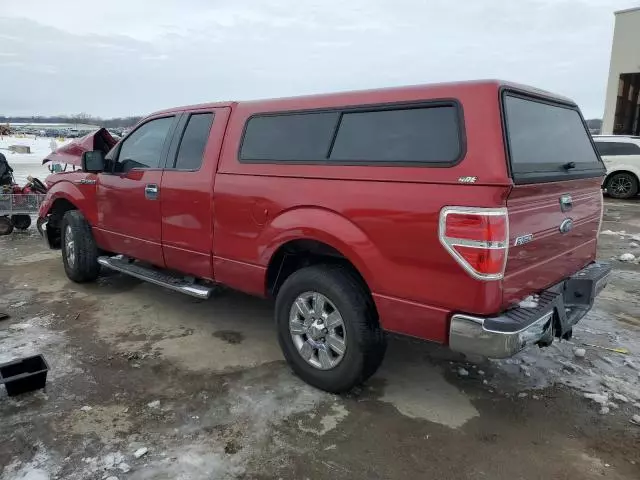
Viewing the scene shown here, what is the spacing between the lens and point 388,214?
2.96 metres

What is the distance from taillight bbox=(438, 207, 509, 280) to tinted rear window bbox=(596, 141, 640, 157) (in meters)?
13.0

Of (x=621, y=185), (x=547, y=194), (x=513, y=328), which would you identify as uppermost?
(x=547, y=194)

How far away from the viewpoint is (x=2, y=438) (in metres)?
2.96

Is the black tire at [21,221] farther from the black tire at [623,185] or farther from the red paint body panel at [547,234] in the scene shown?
the black tire at [623,185]

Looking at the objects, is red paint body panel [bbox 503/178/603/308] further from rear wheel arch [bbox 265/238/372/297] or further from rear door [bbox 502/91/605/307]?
rear wheel arch [bbox 265/238/372/297]

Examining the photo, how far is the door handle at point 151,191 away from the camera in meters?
4.62

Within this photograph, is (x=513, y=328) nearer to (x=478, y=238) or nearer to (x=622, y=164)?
(x=478, y=238)

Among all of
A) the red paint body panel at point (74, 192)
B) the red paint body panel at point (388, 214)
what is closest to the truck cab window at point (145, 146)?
the red paint body panel at point (388, 214)

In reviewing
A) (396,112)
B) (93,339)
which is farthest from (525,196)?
(93,339)

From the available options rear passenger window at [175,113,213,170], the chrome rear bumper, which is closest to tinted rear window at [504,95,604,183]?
the chrome rear bumper

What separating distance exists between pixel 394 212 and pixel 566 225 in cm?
123

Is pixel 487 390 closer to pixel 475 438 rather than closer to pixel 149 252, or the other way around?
pixel 475 438

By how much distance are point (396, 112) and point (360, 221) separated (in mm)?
703

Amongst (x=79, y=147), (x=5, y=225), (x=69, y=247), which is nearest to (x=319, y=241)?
(x=69, y=247)
